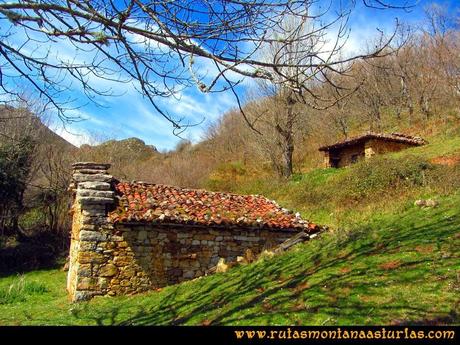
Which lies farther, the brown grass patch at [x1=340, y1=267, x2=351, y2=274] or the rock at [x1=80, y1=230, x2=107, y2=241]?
the rock at [x1=80, y1=230, x2=107, y2=241]

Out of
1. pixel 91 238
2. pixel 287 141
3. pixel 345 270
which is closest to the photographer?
pixel 345 270

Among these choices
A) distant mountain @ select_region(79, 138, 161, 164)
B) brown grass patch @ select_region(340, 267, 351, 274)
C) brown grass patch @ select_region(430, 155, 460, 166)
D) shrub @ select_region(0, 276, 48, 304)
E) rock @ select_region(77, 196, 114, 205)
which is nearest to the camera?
brown grass patch @ select_region(340, 267, 351, 274)

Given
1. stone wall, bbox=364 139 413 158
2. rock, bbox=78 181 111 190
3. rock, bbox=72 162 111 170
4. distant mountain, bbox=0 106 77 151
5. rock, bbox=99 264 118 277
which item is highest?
distant mountain, bbox=0 106 77 151

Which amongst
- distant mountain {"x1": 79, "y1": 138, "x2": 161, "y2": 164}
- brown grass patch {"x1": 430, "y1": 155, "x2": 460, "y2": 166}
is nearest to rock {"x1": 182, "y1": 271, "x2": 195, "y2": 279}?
brown grass patch {"x1": 430, "y1": 155, "x2": 460, "y2": 166}

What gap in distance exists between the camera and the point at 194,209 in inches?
512

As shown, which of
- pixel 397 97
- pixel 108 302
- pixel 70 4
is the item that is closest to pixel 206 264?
pixel 108 302

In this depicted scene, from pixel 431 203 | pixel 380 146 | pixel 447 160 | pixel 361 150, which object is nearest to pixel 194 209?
pixel 431 203

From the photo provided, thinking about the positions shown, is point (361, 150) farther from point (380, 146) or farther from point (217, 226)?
point (217, 226)

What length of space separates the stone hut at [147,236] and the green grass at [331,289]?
A: 2.46 feet

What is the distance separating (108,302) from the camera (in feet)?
34.0

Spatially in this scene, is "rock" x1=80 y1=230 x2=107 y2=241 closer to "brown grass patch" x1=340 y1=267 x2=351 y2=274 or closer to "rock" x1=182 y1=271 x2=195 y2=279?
"rock" x1=182 y1=271 x2=195 y2=279

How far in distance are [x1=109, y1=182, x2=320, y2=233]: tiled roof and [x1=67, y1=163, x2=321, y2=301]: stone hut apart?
0.10 ft

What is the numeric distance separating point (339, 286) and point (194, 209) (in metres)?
7.14

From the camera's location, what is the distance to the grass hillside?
5.45 meters
